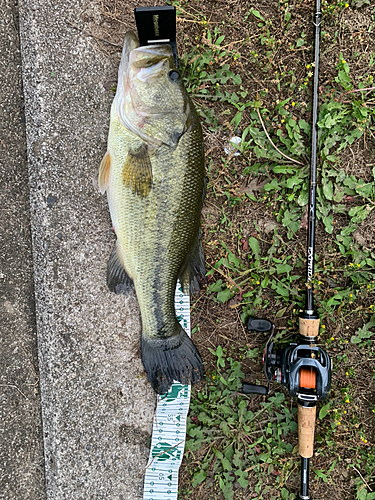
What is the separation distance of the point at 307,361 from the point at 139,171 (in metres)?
1.74

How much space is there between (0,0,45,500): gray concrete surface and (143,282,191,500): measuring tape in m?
0.90

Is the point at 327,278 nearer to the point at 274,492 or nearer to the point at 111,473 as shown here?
the point at 274,492

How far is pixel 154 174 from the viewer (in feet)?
6.66

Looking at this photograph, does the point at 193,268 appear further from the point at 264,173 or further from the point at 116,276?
the point at 264,173

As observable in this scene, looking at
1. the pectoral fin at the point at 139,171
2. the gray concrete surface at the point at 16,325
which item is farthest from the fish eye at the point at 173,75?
the gray concrete surface at the point at 16,325

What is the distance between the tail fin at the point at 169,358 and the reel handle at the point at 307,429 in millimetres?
861

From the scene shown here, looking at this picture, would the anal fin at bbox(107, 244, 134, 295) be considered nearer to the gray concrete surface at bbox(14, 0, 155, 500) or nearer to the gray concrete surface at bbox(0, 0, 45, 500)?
the gray concrete surface at bbox(14, 0, 155, 500)

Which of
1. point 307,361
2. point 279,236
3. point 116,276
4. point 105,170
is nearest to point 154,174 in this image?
point 105,170

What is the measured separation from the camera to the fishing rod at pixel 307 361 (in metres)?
2.52

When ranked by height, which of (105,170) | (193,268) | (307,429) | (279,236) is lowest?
(307,429)

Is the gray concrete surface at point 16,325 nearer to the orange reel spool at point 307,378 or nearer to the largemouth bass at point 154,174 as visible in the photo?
the largemouth bass at point 154,174

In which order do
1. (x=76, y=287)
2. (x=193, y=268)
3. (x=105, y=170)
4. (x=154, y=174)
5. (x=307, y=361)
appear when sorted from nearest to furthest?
1. (x=154, y=174)
2. (x=105, y=170)
3. (x=193, y=268)
4. (x=307, y=361)
5. (x=76, y=287)

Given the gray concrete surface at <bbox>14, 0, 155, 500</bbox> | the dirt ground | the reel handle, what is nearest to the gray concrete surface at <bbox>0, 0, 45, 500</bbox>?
the gray concrete surface at <bbox>14, 0, 155, 500</bbox>

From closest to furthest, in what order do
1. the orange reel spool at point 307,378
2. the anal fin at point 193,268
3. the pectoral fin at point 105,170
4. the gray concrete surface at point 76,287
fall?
the pectoral fin at point 105,170 → the anal fin at point 193,268 → the orange reel spool at point 307,378 → the gray concrete surface at point 76,287
